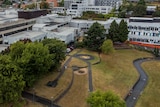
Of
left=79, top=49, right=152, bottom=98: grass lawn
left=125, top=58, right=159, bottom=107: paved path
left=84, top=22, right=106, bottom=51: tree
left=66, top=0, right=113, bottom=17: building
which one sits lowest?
left=125, top=58, right=159, bottom=107: paved path

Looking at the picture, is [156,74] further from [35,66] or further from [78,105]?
[35,66]

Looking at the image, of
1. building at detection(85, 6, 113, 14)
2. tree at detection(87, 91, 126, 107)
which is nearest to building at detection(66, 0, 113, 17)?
building at detection(85, 6, 113, 14)

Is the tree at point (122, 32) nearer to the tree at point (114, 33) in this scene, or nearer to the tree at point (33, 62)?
the tree at point (114, 33)

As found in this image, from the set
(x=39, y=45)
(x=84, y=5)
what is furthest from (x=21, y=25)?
(x=84, y=5)

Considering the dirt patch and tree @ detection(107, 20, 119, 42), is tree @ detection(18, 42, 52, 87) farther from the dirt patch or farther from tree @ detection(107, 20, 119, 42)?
tree @ detection(107, 20, 119, 42)

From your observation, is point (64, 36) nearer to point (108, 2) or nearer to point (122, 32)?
point (122, 32)

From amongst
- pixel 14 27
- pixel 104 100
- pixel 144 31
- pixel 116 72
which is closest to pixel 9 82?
pixel 104 100

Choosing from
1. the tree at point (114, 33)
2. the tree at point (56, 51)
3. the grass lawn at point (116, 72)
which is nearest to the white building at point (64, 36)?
the grass lawn at point (116, 72)
